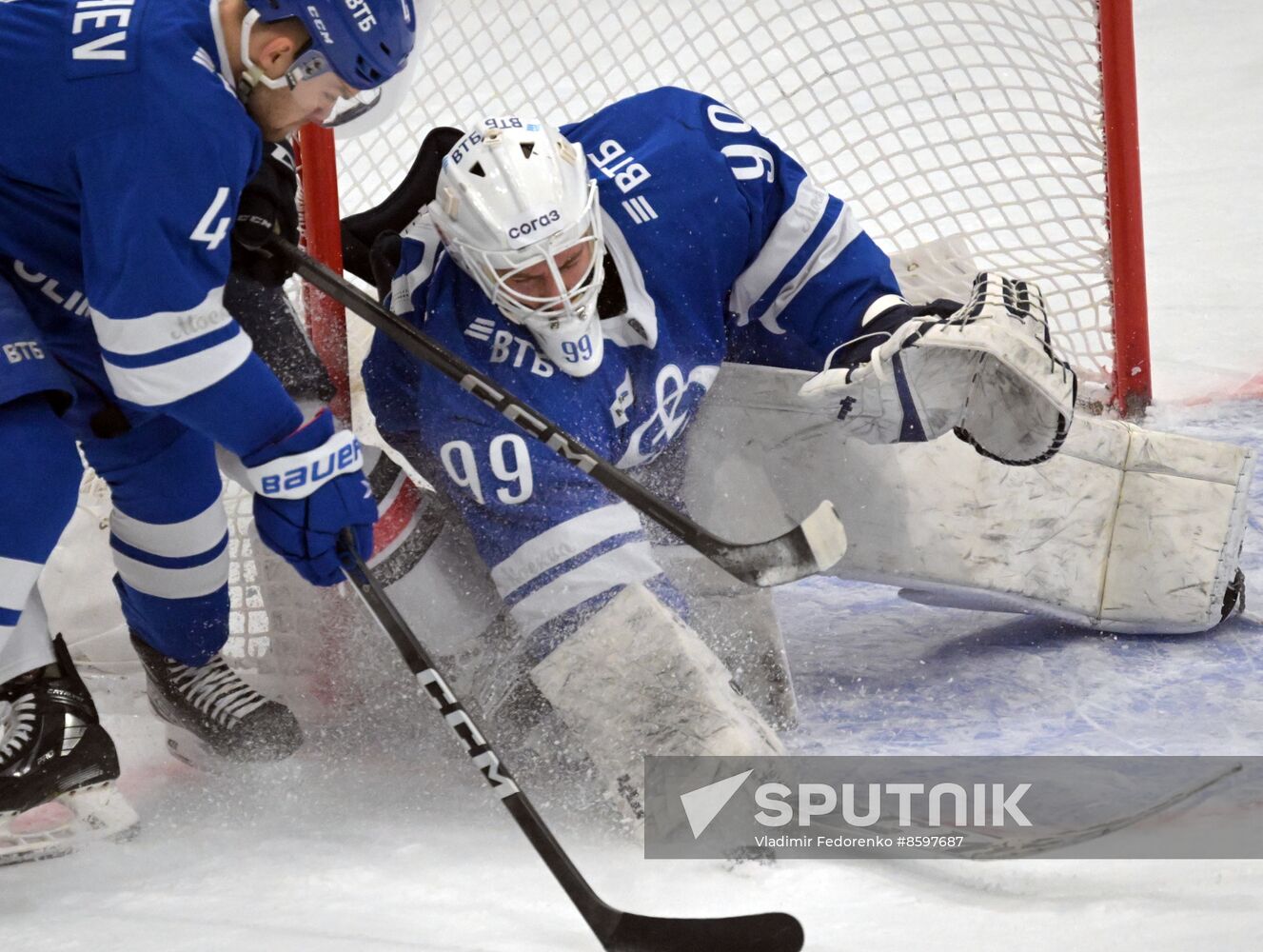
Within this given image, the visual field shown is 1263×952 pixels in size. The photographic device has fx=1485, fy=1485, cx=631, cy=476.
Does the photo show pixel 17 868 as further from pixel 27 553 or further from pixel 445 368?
pixel 445 368

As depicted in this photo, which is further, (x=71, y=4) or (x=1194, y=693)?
(x=1194, y=693)

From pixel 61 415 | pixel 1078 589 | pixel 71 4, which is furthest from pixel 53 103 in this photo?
pixel 1078 589

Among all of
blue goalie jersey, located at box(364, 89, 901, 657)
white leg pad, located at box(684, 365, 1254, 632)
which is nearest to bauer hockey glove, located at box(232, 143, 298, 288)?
blue goalie jersey, located at box(364, 89, 901, 657)

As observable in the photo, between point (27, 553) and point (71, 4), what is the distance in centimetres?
68

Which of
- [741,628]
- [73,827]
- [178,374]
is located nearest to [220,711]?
[73,827]

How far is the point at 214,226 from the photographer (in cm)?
173

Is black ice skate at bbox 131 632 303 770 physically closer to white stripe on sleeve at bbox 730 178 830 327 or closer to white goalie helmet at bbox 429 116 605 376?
white goalie helmet at bbox 429 116 605 376

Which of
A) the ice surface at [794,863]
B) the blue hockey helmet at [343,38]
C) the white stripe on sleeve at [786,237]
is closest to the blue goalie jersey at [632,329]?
the white stripe on sleeve at [786,237]

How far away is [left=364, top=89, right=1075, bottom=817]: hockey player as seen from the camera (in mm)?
2033

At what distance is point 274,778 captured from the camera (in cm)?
229

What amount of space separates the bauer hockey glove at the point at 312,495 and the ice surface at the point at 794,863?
0.41 metres

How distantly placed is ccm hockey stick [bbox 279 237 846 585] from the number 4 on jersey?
0.32m

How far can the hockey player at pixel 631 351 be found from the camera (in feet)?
6.67

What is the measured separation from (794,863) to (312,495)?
77 centimetres
